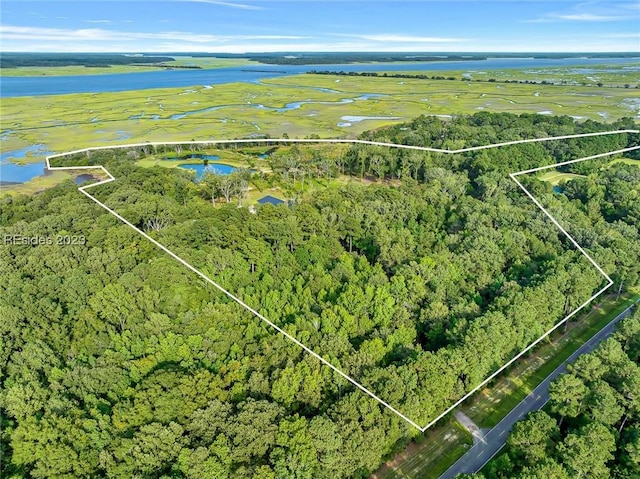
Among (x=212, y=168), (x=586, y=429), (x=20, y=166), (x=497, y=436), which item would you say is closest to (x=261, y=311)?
(x=497, y=436)

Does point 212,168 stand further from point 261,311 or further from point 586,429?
point 586,429

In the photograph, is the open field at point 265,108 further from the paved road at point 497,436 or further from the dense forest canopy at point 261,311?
the paved road at point 497,436

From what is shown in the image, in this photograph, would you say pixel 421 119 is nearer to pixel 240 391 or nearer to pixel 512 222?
pixel 512 222

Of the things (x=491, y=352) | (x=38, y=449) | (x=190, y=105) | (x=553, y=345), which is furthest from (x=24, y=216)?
(x=190, y=105)

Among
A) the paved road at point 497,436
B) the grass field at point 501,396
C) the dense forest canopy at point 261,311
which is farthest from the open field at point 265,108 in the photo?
the paved road at point 497,436

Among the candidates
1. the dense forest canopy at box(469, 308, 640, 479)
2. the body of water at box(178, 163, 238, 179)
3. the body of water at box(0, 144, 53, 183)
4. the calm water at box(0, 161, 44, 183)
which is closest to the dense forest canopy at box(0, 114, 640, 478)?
the body of water at box(178, 163, 238, 179)

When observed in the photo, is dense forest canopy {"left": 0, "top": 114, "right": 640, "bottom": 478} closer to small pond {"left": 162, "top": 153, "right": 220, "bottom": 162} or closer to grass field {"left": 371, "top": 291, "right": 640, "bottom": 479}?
grass field {"left": 371, "top": 291, "right": 640, "bottom": 479}
